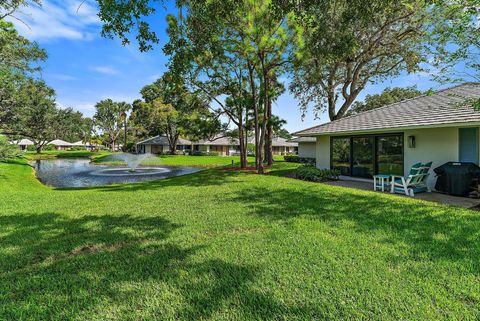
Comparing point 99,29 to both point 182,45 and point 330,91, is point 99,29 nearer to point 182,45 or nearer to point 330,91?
point 182,45

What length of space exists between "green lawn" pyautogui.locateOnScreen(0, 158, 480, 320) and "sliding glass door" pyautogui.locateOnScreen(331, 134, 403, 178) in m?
4.72

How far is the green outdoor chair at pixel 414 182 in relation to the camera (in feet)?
27.1

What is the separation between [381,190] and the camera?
9.04m

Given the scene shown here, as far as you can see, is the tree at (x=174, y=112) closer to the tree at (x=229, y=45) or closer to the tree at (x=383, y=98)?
the tree at (x=229, y=45)

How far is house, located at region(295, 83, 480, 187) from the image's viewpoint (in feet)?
27.1

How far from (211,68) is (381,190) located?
12.5m

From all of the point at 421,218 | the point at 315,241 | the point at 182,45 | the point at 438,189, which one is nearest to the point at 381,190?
the point at 438,189

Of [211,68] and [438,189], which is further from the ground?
[211,68]

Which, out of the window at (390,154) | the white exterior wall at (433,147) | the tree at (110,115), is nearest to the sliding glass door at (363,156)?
the window at (390,154)

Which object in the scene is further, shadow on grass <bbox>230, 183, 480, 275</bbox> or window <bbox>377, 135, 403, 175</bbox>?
window <bbox>377, 135, 403, 175</bbox>

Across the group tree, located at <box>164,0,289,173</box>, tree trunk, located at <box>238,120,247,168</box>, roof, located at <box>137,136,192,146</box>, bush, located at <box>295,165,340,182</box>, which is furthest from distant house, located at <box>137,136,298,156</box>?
bush, located at <box>295,165,340,182</box>

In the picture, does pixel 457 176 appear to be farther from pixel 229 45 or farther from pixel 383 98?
pixel 383 98

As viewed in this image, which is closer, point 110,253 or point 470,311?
point 470,311

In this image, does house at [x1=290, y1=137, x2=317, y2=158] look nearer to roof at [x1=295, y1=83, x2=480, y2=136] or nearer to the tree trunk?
the tree trunk
